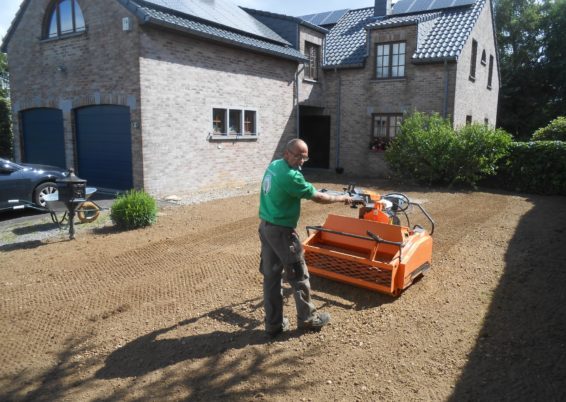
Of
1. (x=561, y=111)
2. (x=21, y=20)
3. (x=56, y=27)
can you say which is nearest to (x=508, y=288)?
(x=56, y=27)

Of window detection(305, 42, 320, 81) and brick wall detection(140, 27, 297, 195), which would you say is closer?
brick wall detection(140, 27, 297, 195)

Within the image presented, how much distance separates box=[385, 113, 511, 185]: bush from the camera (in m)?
14.2

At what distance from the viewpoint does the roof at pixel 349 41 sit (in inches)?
758

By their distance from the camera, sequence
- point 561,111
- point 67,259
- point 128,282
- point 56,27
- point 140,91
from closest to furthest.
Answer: point 128,282, point 67,259, point 140,91, point 56,27, point 561,111

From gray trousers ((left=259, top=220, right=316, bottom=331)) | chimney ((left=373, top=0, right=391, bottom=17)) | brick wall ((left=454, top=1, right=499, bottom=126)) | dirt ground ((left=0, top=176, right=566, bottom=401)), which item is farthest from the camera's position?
chimney ((left=373, top=0, right=391, bottom=17))

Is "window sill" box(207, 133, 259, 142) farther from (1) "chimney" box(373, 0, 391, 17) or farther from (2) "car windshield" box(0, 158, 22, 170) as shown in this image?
(1) "chimney" box(373, 0, 391, 17)

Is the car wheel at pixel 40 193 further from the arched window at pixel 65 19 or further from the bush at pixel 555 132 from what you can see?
the bush at pixel 555 132

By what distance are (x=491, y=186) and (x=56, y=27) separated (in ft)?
48.1

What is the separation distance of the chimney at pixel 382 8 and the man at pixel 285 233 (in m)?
19.0

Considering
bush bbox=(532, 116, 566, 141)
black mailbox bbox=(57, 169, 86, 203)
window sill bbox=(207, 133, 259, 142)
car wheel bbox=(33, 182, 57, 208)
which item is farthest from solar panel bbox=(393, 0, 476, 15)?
black mailbox bbox=(57, 169, 86, 203)

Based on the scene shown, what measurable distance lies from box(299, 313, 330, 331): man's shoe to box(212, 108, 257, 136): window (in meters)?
10.6

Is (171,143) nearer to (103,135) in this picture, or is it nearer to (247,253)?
(103,135)

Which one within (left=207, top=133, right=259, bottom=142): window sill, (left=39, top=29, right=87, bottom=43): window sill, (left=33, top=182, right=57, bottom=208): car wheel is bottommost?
(left=33, top=182, right=57, bottom=208): car wheel

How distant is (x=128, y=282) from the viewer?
5.97 meters
